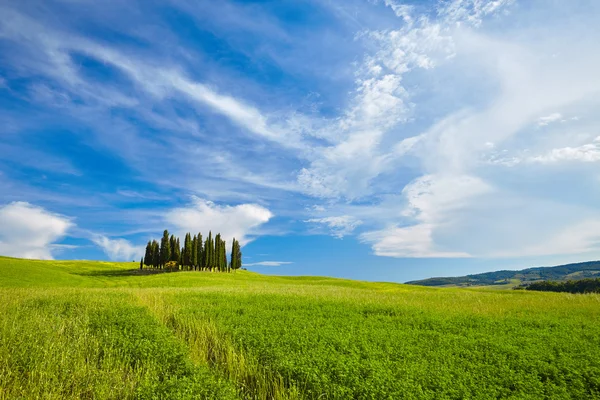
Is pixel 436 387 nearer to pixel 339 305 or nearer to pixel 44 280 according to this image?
pixel 339 305

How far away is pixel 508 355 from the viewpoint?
32.1 feet

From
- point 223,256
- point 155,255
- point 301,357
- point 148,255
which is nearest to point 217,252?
point 223,256

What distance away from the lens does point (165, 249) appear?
9438 centimetres

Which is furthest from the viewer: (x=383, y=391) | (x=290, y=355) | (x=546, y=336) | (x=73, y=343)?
(x=546, y=336)

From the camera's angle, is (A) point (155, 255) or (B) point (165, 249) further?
(A) point (155, 255)

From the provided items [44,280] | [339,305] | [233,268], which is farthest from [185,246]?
[339,305]

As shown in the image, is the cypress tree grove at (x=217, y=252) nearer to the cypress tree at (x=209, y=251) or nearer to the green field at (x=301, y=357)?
the cypress tree at (x=209, y=251)

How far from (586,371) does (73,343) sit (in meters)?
14.9

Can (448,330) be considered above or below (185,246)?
below

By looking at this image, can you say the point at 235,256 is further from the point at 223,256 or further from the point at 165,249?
the point at 165,249

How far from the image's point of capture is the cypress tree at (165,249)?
93544 mm

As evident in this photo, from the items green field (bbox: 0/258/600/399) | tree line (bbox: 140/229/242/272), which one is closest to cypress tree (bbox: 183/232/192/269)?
tree line (bbox: 140/229/242/272)

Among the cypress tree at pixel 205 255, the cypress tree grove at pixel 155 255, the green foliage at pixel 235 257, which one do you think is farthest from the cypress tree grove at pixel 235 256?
the cypress tree grove at pixel 155 255

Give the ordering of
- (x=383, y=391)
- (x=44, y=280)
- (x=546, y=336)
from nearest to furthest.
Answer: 1. (x=383, y=391)
2. (x=546, y=336)
3. (x=44, y=280)
